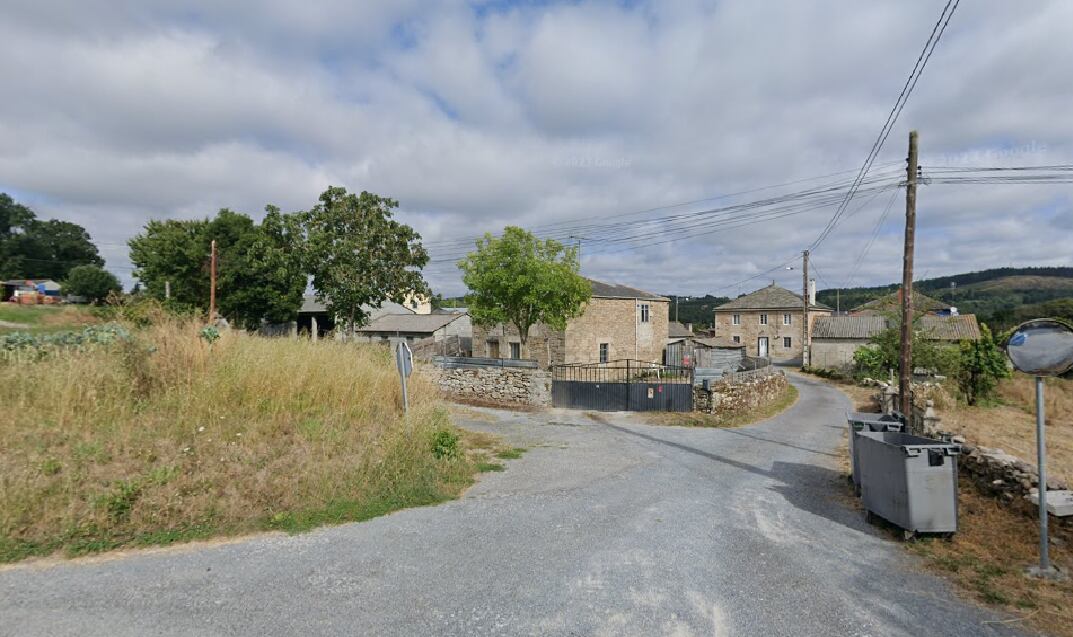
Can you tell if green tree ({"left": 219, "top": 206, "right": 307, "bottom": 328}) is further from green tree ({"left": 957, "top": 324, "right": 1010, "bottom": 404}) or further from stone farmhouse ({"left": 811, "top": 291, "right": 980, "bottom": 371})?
stone farmhouse ({"left": 811, "top": 291, "right": 980, "bottom": 371})

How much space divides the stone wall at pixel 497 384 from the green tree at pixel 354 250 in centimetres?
1092

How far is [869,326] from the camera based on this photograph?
40.1m

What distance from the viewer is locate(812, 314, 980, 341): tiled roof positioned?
121 feet

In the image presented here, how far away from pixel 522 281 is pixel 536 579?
17252 mm

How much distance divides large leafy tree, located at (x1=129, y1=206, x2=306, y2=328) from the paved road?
90.2 feet

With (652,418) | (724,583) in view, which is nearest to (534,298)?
(652,418)

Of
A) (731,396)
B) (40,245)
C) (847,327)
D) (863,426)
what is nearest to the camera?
(863,426)

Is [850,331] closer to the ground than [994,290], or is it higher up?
closer to the ground

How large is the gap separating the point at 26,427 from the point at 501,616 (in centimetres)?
705

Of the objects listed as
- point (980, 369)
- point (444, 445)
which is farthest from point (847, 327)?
point (444, 445)

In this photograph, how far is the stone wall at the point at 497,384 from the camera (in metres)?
18.3

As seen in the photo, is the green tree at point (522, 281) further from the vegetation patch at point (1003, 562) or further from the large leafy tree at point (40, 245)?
the large leafy tree at point (40, 245)

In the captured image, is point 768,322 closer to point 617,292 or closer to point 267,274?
point 617,292

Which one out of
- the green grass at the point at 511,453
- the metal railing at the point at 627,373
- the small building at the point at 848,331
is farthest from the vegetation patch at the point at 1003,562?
the small building at the point at 848,331
